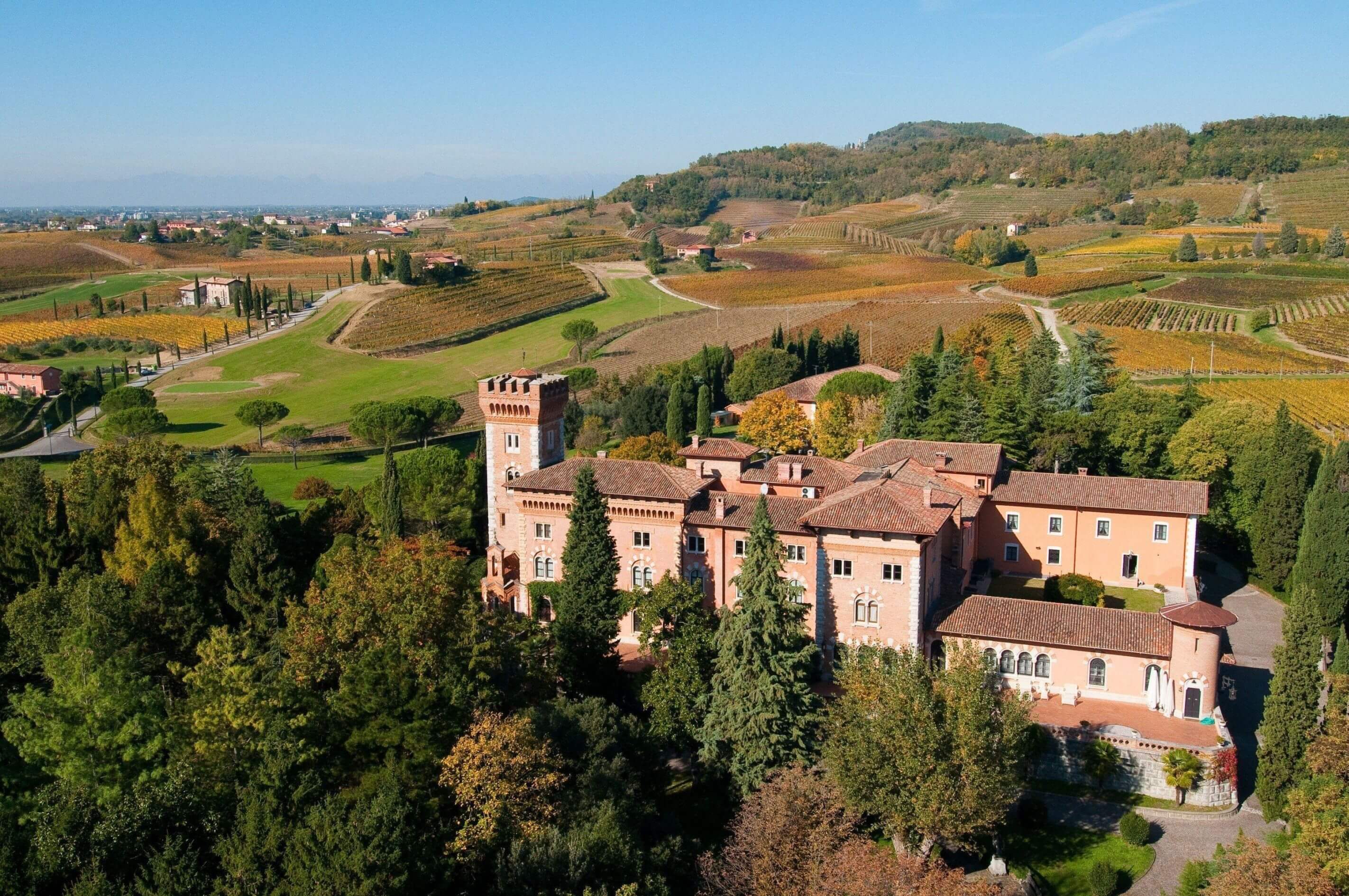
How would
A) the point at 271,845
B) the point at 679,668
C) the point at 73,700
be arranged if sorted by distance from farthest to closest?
the point at 679,668, the point at 73,700, the point at 271,845

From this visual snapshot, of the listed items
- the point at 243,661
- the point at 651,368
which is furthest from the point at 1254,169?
the point at 243,661

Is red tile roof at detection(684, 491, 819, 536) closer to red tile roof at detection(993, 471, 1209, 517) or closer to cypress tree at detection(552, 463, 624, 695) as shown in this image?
cypress tree at detection(552, 463, 624, 695)

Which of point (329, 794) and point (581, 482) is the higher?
point (581, 482)

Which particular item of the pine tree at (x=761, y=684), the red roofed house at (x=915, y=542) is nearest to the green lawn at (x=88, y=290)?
the red roofed house at (x=915, y=542)

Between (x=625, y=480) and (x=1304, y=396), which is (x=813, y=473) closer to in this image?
(x=625, y=480)

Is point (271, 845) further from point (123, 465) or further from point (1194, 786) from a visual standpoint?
point (123, 465)

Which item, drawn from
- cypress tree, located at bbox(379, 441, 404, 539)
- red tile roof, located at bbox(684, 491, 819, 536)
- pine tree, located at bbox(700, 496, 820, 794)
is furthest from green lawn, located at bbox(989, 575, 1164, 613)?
cypress tree, located at bbox(379, 441, 404, 539)

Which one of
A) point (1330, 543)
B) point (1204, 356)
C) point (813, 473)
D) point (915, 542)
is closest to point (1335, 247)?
point (1204, 356)
